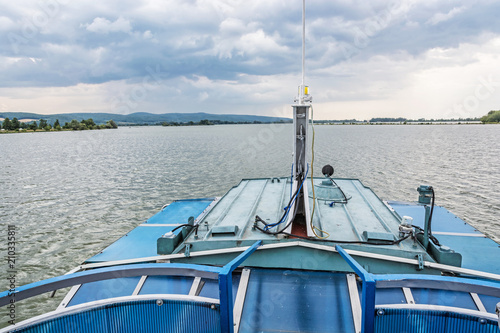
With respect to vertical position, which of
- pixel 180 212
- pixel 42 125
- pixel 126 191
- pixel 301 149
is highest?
pixel 42 125

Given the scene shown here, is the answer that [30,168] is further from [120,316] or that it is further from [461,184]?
[461,184]

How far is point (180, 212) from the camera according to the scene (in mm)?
10914

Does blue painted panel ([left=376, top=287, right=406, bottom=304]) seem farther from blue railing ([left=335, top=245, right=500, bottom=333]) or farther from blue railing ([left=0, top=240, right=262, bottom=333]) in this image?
blue railing ([left=0, top=240, right=262, bottom=333])

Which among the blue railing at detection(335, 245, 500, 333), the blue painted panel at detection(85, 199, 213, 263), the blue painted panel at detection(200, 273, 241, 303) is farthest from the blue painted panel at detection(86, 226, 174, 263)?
the blue railing at detection(335, 245, 500, 333)

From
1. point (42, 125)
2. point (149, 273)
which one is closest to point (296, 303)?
point (149, 273)

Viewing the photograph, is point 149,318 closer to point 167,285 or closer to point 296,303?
point 167,285

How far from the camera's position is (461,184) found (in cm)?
2058

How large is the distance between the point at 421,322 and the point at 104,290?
524cm

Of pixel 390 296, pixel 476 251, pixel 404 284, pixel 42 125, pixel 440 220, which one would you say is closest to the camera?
pixel 404 284

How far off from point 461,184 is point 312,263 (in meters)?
21.0

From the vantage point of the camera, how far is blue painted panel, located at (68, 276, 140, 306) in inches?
197

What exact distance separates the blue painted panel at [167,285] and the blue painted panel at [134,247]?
6.26ft

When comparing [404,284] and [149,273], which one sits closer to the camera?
[404,284]

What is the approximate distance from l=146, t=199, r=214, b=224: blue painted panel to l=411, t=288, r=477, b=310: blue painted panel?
→ 729 centimetres
